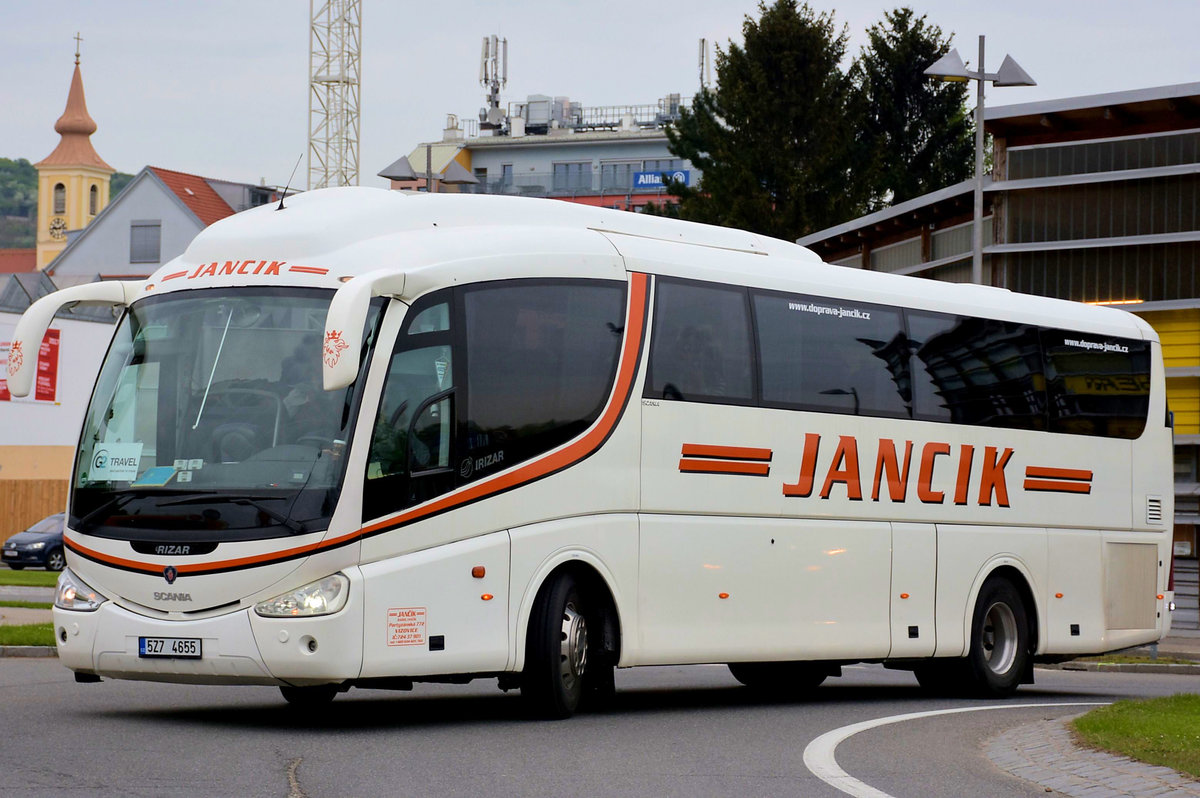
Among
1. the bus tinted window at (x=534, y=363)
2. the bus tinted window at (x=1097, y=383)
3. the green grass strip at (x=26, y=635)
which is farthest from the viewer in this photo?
the green grass strip at (x=26, y=635)

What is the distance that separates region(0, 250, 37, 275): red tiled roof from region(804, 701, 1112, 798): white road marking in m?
139

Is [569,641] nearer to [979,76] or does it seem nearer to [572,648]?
[572,648]

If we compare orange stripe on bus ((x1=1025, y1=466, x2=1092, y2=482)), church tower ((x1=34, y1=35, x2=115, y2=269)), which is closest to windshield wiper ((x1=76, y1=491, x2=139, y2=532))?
orange stripe on bus ((x1=1025, y1=466, x2=1092, y2=482))

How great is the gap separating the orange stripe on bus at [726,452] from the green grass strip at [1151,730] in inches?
123

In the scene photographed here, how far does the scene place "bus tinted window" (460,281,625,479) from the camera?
12.2 m

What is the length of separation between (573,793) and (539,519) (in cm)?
381

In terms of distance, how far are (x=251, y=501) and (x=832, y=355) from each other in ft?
18.8

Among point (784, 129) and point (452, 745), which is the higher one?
point (784, 129)

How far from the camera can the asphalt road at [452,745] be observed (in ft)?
29.6

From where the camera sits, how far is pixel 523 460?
12438mm

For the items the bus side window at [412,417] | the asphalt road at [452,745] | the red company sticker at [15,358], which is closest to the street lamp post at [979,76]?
the asphalt road at [452,745]

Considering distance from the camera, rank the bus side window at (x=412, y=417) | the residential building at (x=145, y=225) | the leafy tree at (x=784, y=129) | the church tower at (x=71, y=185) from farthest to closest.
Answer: the church tower at (x=71, y=185)
the residential building at (x=145, y=225)
the leafy tree at (x=784, y=129)
the bus side window at (x=412, y=417)

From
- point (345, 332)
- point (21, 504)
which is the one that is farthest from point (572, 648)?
point (21, 504)

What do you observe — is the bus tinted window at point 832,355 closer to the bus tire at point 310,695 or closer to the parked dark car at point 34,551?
the bus tire at point 310,695
